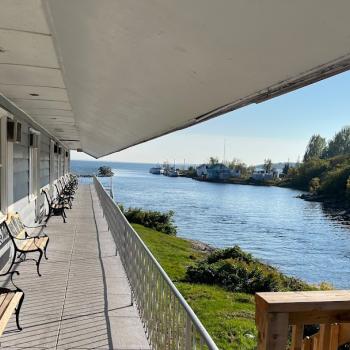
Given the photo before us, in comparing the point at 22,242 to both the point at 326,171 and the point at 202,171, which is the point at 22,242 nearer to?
the point at 326,171

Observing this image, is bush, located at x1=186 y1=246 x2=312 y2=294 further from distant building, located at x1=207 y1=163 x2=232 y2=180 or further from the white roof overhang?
distant building, located at x1=207 y1=163 x2=232 y2=180

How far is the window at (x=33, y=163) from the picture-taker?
7602mm

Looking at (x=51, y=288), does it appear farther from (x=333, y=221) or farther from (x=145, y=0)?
(x=333, y=221)

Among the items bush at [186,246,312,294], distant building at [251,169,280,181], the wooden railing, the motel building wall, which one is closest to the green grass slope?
bush at [186,246,312,294]

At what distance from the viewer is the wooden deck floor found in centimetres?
320

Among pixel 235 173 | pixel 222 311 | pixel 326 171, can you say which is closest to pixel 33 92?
pixel 222 311

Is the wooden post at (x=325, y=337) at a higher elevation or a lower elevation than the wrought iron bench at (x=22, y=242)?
higher

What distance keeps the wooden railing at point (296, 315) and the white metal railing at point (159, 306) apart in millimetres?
263

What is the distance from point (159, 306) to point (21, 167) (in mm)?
4475

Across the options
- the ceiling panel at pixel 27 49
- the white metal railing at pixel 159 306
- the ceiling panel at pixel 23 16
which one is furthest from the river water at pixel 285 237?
the ceiling panel at pixel 23 16

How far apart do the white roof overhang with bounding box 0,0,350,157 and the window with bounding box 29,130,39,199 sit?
4.47 m

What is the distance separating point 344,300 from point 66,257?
4984 millimetres

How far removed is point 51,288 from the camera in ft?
14.5

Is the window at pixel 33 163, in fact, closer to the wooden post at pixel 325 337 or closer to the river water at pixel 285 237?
the wooden post at pixel 325 337
